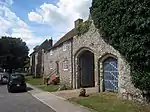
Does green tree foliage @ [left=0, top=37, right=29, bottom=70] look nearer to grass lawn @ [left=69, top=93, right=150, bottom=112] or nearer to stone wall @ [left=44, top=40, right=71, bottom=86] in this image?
stone wall @ [left=44, top=40, right=71, bottom=86]

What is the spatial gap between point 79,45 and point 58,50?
10185 millimetres

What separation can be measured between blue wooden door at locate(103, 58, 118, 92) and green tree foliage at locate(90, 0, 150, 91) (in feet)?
9.16

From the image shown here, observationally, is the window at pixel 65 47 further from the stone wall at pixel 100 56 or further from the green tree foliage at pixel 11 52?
the green tree foliage at pixel 11 52

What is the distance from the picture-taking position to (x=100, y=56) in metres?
22.9

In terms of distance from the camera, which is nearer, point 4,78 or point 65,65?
point 65,65

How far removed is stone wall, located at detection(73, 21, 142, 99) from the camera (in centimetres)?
1851

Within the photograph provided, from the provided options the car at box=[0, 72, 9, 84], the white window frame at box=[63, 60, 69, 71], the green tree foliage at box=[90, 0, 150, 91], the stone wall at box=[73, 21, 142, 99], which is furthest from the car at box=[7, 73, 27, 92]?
the car at box=[0, 72, 9, 84]

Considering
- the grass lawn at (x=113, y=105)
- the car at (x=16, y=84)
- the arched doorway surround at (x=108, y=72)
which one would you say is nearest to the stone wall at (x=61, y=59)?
the car at (x=16, y=84)

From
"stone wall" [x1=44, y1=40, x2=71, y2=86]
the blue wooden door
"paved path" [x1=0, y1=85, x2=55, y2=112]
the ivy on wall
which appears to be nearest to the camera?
"paved path" [x1=0, y1=85, x2=55, y2=112]

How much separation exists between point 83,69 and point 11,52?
5045 cm

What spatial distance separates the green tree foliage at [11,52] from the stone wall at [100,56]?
4403 centimetres

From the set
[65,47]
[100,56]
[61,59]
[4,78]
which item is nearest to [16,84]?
[65,47]

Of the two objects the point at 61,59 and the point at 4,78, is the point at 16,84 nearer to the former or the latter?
the point at 61,59

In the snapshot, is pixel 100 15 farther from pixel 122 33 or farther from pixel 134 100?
pixel 134 100
